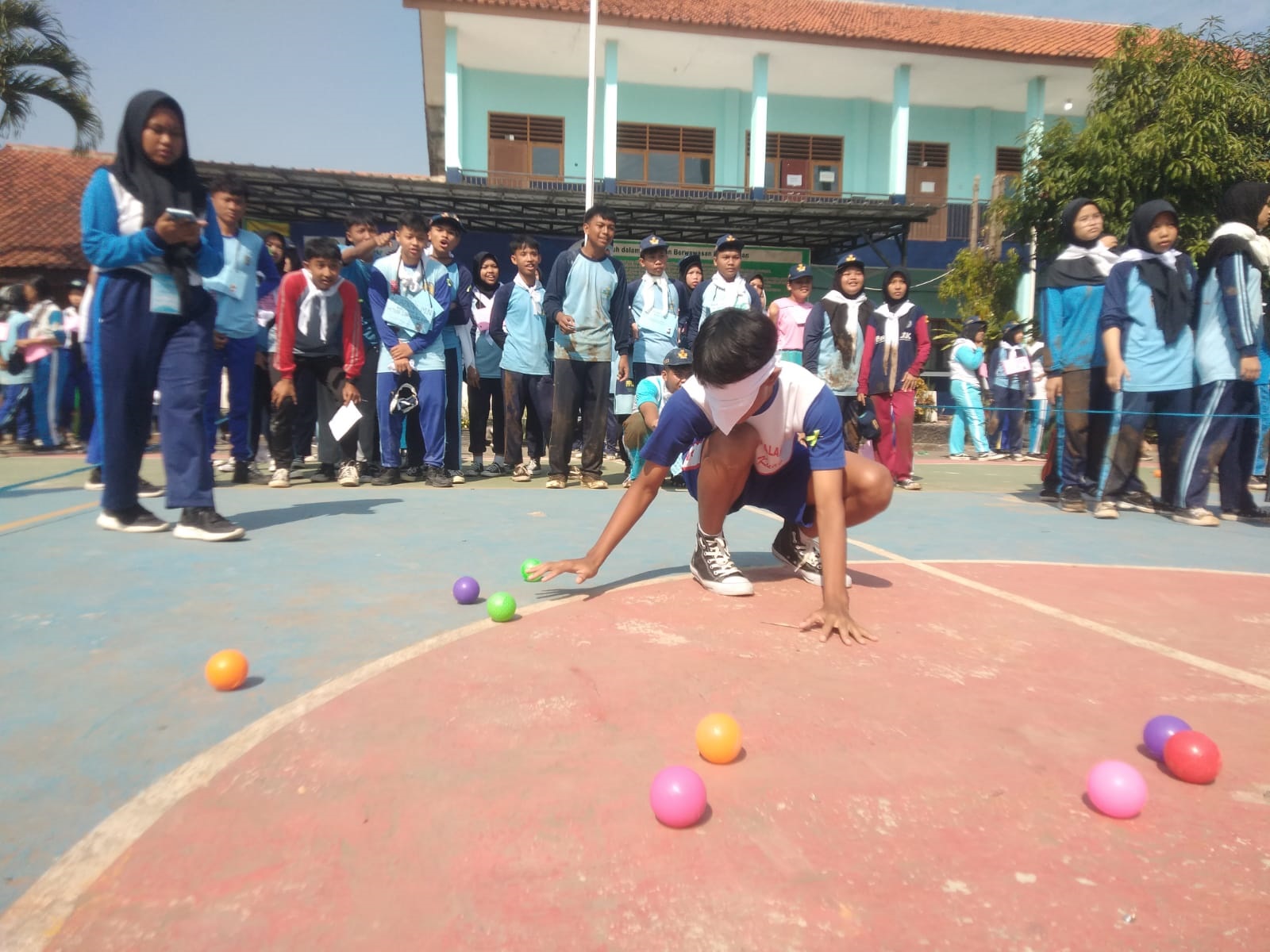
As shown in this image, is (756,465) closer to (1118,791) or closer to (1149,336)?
(1118,791)

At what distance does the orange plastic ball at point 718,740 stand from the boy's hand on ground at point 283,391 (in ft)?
18.6

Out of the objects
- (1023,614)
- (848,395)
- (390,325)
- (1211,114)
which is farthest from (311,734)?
(1211,114)

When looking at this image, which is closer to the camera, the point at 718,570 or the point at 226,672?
the point at 226,672

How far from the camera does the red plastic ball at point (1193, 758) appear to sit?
2.08m

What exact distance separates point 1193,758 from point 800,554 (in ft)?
7.07

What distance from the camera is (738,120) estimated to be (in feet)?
67.3

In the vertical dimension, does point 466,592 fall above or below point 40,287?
below

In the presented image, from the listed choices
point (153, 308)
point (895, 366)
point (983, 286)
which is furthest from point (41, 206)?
point (895, 366)

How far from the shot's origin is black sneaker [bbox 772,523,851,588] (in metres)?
4.06

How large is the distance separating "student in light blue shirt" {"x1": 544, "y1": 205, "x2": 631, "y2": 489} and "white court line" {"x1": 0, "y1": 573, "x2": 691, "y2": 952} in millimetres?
4826

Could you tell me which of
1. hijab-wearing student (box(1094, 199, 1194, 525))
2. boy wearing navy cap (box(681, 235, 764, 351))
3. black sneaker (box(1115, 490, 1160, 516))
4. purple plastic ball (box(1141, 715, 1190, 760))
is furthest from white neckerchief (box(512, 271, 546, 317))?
purple plastic ball (box(1141, 715, 1190, 760))

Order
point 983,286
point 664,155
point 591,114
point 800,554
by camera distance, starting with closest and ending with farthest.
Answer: point 800,554 < point 591,114 < point 983,286 < point 664,155

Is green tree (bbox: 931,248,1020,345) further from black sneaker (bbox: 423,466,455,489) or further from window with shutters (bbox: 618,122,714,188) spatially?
black sneaker (bbox: 423,466,455,489)

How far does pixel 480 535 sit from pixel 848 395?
4.28 m
